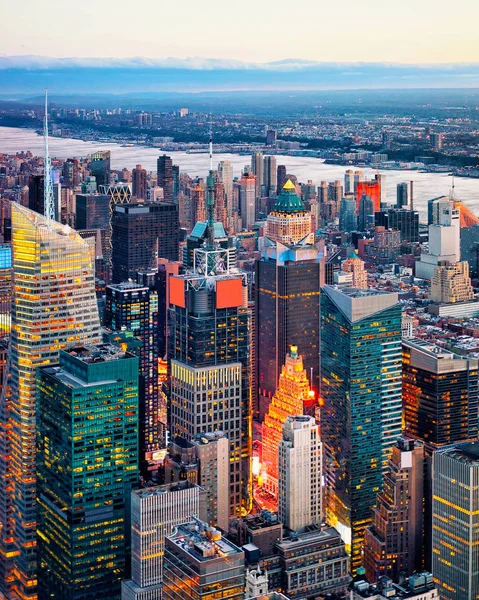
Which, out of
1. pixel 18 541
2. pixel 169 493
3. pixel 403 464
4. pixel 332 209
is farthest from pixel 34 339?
pixel 332 209

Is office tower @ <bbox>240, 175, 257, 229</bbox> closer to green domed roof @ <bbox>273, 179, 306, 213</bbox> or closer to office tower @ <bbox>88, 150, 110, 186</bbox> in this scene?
office tower @ <bbox>88, 150, 110, 186</bbox>

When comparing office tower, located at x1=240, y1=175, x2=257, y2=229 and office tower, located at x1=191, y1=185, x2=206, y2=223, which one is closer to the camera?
office tower, located at x1=191, y1=185, x2=206, y2=223

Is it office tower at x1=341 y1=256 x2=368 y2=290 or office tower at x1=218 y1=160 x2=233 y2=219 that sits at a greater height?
office tower at x1=218 y1=160 x2=233 y2=219

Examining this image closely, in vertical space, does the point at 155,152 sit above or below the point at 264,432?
above

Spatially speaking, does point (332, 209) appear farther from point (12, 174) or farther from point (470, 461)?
point (470, 461)

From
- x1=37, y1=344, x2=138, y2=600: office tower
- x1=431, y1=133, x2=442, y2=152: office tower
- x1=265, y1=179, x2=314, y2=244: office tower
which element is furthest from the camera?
x1=431, y1=133, x2=442, y2=152: office tower

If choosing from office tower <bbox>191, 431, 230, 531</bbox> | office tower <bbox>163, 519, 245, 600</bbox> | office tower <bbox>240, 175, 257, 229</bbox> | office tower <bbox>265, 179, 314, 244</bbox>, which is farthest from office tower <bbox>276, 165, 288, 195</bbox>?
office tower <bbox>163, 519, 245, 600</bbox>
